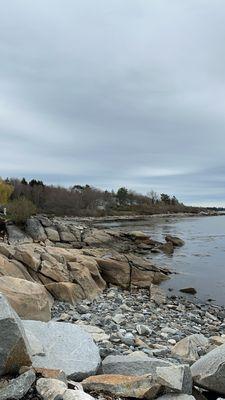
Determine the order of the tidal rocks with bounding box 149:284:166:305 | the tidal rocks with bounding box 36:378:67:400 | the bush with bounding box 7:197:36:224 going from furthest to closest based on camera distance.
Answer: the bush with bounding box 7:197:36:224
the tidal rocks with bounding box 149:284:166:305
the tidal rocks with bounding box 36:378:67:400

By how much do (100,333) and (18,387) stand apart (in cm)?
507

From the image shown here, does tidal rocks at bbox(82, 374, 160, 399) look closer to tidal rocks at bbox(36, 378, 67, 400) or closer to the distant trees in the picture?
tidal rocks at bbox(36, 378, 67, 400)

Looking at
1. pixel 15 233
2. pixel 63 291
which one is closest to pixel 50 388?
pixel 63 291

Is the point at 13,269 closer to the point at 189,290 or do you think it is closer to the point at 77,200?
the point at 189,290

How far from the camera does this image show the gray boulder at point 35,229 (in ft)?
127

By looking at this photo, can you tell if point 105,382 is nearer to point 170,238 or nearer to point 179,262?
point 179,262

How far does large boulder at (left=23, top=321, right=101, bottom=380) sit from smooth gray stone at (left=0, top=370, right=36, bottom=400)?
0.76m

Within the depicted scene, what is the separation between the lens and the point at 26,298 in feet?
30.5

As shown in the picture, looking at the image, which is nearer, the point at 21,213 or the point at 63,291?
the point at 63,291

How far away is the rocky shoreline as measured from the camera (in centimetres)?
513

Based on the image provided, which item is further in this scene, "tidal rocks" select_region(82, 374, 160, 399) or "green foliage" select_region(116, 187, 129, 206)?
"green foliage" select_region(116, 187, 129, 206)

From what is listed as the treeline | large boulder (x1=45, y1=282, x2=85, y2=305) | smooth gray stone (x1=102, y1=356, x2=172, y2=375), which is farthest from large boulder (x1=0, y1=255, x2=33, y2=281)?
the treeline

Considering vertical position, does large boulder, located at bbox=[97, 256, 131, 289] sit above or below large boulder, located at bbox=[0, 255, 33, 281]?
below

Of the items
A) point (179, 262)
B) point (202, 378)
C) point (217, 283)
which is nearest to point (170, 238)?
point (179, 262)
